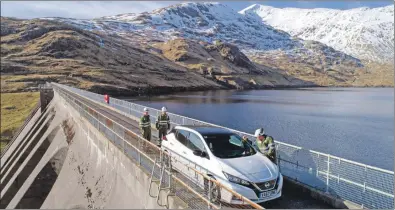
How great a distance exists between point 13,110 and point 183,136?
69757 millimetres

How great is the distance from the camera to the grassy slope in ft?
185

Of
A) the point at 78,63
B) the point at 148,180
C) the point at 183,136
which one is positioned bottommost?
the point at 78,63

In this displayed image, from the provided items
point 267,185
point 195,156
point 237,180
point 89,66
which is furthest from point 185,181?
point 89,66

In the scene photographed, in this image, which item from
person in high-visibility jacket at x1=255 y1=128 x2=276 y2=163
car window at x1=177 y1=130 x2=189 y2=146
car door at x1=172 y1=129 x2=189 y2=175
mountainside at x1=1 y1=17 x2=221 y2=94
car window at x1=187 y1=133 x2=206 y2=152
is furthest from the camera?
mountainside at x1=1 y1=17 x2=221 y2=94

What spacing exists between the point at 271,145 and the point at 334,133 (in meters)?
41.6

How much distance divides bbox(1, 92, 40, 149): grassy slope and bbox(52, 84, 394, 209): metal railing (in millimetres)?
47575

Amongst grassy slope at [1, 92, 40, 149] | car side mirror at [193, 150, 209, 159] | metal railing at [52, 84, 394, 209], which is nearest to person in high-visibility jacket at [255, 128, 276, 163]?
metal railing at [52, 84, 394, 209]

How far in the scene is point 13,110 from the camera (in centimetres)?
7338

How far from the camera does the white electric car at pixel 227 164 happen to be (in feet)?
33.4

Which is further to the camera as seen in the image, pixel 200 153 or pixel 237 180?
pixel 200 153

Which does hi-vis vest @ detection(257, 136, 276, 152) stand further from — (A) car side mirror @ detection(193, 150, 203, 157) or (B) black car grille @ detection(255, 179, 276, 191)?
(A) car side mirror @ detection(193, 150, 203, 157)

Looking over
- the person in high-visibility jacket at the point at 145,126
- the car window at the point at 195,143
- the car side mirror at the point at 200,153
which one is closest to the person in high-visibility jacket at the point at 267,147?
the car window at the point at 195,143

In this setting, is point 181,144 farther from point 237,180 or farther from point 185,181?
A: point 237,180

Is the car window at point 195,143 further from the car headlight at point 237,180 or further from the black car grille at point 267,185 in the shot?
the black car grille at point 267,185
